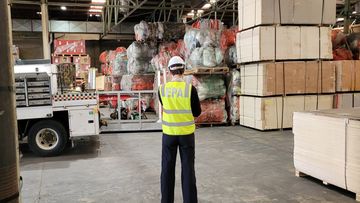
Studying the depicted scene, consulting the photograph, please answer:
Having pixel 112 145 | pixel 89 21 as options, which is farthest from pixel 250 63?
pixel 89 21

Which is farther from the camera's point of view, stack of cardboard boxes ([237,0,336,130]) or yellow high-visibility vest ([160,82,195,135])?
stack of cardboard boxes ([237,0,336,130])

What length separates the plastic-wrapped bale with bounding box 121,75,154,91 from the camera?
1417 cm

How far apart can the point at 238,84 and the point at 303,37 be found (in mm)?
2475

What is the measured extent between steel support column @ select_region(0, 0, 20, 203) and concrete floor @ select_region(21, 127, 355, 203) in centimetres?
300

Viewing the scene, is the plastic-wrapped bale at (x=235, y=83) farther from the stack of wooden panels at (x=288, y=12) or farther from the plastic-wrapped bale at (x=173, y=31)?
the plastic-wrapped bale at (x=173, y=31)

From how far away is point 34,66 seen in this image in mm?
7727

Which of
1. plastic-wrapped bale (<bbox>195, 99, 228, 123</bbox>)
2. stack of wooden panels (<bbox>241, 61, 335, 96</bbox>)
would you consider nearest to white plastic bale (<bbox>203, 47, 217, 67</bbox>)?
stack of wooden panels (<bbox>241, 61, 335, 96</bbox>)

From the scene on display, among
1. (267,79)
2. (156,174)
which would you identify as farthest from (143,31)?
(156,174)

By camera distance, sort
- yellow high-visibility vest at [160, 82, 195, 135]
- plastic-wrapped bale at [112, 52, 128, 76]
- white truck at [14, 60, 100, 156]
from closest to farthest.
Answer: yellow high-visibility vest at [160, 82, 195, 135] → white truck at [14, 60, 100, 156] → plastic-wrapped bale at [112, 52, 128, 76]

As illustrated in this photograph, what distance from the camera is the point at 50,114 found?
23.2ft

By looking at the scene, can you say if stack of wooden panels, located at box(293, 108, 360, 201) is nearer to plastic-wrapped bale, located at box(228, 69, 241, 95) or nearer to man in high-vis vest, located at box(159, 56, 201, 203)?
man in high-vis vest, located at box(159, 56, 201, 203)

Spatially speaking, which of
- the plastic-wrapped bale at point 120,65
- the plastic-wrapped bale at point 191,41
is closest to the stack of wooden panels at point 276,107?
the plastic-wrapped bale at point 191,41

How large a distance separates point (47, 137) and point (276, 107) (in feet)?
20.5

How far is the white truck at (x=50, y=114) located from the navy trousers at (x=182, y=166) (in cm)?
381
